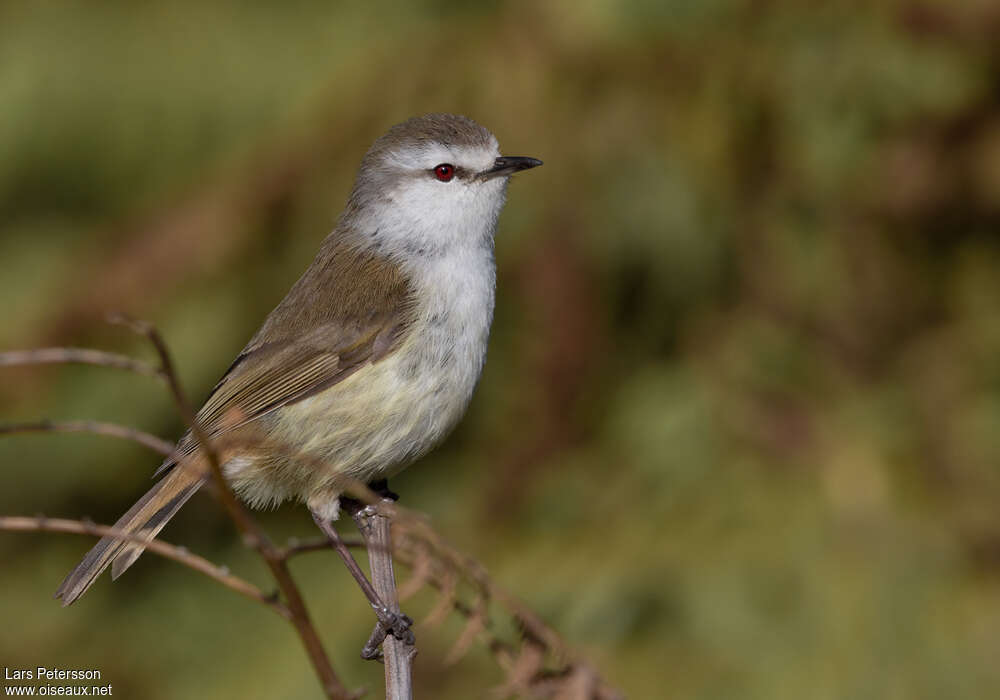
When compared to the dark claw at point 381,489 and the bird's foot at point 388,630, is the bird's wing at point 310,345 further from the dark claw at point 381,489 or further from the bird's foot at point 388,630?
the bird's foot at point 388,630

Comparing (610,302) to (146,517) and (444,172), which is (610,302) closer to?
(444,172)

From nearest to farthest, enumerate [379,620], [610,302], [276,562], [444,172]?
[276,562] → [379,620] → [444,172] → [610,302]

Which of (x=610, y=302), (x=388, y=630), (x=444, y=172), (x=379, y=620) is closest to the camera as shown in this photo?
(x=388, y=630)

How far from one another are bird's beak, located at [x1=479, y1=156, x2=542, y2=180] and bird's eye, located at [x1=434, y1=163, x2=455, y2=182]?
98 mm

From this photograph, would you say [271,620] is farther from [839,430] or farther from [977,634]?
[977,634]

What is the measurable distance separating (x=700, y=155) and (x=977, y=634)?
1650mm

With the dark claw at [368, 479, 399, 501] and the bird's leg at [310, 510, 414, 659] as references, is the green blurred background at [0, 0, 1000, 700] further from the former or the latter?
the bird's leg at [310, 510, 414, 659]

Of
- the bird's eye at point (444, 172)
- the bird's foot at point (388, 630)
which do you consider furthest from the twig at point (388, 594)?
the bird's eye at point (444, 172)

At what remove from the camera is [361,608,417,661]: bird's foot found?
2219mm

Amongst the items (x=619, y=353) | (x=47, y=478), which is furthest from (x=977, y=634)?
(x=47, y=478)

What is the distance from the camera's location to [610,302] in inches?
140

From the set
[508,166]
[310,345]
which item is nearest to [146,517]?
[310,345]

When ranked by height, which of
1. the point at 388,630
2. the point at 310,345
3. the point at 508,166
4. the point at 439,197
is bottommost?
the point at 388,630

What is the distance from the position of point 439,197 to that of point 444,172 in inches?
3.8
